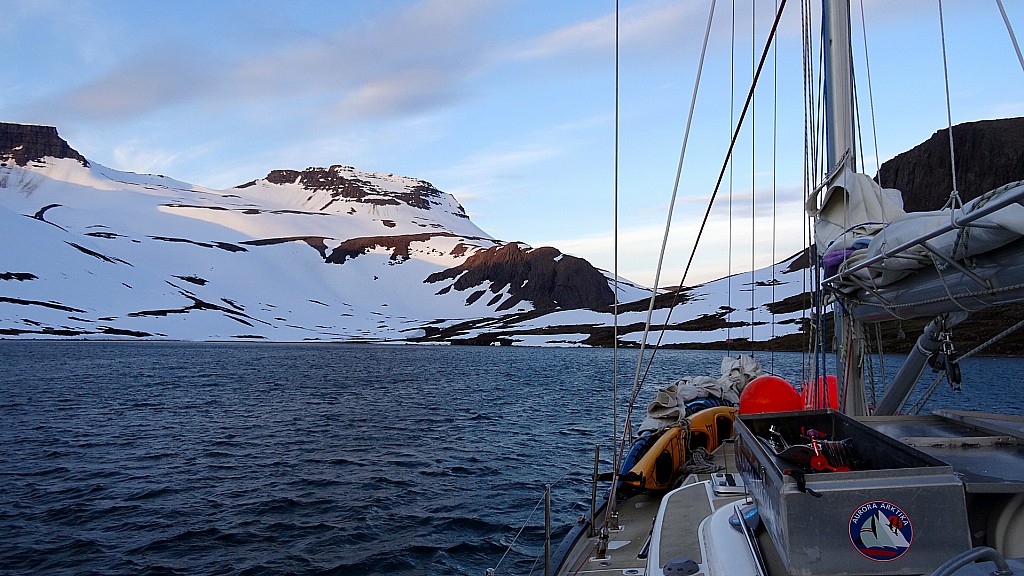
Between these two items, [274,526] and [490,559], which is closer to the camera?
[490,559]

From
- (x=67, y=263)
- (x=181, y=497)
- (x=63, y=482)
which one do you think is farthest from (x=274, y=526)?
(x=67, y=263)

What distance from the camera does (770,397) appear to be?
11.9m

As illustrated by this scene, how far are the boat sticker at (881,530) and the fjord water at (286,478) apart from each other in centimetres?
926

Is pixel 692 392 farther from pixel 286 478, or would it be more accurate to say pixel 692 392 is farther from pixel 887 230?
pixel 286 478

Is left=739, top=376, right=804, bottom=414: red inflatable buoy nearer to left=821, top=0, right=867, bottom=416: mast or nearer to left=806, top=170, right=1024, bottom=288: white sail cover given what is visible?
left=821, top=0, right=867, bottom=416: mast

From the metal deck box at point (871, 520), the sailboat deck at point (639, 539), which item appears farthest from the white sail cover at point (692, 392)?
the metal deck box at point (871, 520)

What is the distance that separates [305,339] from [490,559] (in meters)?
172

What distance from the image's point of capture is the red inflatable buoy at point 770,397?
11758mm

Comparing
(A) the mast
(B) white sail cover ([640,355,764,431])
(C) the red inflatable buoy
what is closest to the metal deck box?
(A) the mast

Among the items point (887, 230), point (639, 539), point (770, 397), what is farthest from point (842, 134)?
point (639, 539)

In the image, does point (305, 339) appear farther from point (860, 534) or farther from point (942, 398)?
point (860, 534)

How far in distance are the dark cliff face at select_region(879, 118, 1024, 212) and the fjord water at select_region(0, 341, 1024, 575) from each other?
106122mm

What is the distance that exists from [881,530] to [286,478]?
753 inches

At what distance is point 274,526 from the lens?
15.3 meters
